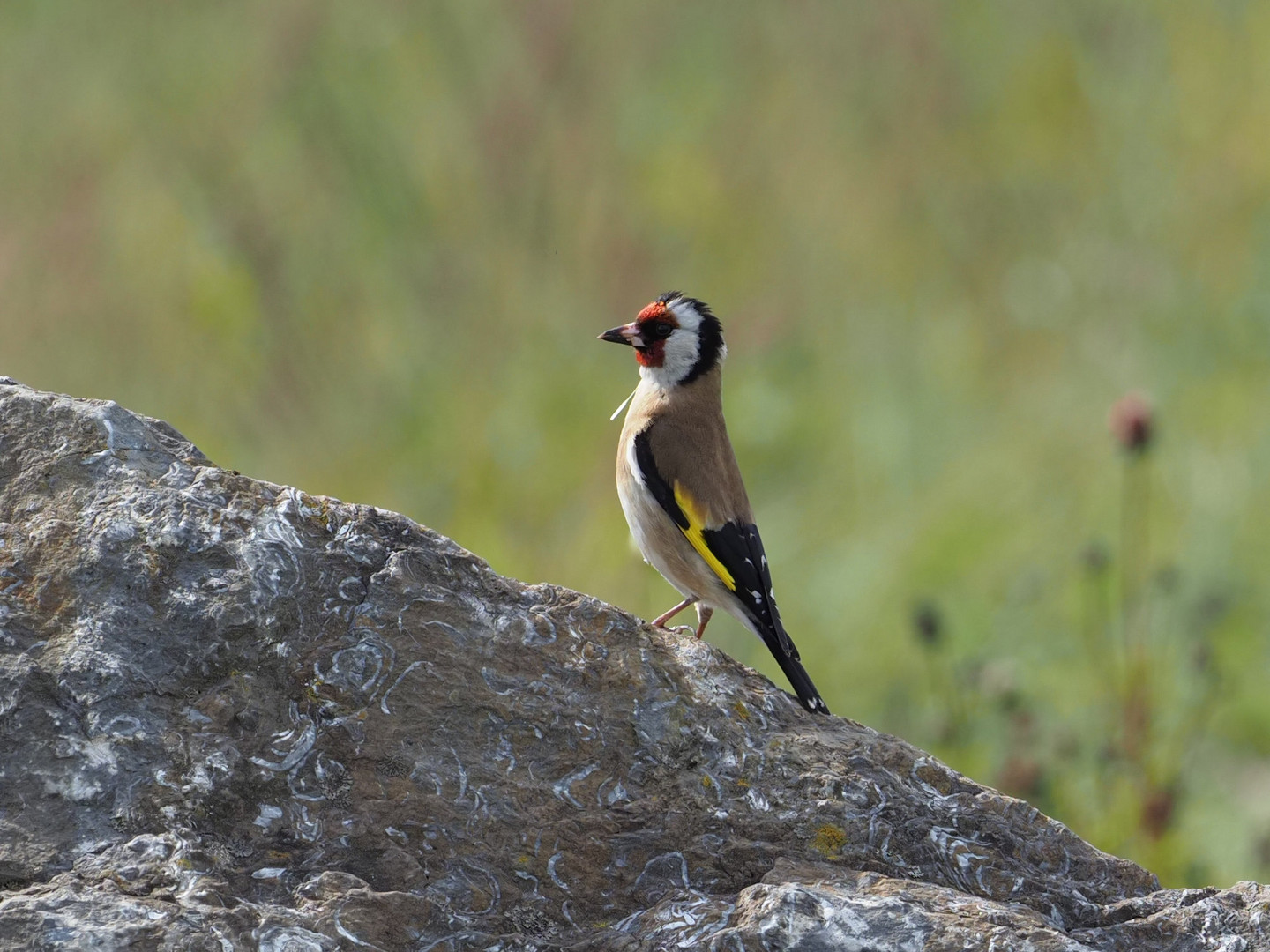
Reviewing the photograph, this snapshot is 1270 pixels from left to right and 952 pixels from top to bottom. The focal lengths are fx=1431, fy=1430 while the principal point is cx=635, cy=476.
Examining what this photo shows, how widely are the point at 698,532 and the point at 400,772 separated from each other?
6.48 ft

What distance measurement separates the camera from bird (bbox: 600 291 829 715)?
450 centimetres

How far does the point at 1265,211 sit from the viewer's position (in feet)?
31.4

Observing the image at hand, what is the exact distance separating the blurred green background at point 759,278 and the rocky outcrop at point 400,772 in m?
3.69

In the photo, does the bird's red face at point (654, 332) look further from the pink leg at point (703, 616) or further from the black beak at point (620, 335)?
the pink leg at point (703, 616)

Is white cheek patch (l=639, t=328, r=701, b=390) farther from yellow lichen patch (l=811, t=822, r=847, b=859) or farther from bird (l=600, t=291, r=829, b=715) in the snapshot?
yellow lichen patch (l=811, t=822, r=847, b=859)

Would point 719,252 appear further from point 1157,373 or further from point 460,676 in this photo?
point 460,676

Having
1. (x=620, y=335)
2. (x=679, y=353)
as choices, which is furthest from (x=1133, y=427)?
(x=620, y=335)

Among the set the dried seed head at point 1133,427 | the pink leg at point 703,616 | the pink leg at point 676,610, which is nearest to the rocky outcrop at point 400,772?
the pink leg at point 676,610

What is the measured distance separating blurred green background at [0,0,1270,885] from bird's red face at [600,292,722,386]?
2.01 m

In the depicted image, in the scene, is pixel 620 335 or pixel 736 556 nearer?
pixel 736 556

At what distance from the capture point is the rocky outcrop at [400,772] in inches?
98.5

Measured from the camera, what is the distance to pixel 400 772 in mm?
2766

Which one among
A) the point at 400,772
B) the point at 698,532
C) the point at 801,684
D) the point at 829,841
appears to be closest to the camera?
the point at 400,772

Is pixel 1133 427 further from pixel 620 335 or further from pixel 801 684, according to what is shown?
pixel 801 684
